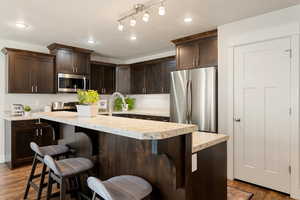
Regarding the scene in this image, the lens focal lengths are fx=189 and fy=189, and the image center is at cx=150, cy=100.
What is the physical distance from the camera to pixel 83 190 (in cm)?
215

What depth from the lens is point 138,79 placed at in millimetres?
5383

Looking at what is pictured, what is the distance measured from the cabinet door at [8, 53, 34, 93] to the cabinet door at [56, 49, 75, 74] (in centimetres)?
51

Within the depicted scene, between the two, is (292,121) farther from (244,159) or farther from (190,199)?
(190,199)

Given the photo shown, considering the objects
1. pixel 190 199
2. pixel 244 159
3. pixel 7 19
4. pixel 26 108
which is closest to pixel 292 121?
pixel 244 159

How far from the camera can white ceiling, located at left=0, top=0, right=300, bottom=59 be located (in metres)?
2.43

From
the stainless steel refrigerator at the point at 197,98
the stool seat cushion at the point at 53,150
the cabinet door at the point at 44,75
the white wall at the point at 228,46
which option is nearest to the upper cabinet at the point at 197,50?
the white wall at the point at 228,46

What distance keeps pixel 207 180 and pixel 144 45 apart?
352 centimetres

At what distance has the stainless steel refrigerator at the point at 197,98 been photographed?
3.15 m

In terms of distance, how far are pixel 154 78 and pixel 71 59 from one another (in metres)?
2.05

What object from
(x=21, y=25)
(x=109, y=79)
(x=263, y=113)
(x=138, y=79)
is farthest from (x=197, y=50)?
(x=21, y=25)

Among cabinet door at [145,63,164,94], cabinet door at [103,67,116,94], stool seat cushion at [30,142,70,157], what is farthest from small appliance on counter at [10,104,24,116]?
cabinet door at [145,63,164,94]

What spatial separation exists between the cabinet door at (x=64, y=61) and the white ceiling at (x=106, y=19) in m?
0.29

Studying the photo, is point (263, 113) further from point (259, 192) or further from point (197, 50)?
point (197, 50)

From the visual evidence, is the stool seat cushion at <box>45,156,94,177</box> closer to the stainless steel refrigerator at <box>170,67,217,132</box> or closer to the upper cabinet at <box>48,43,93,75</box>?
the stainless steel refrigerator at <box>170,67,217,132</box>
